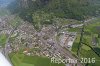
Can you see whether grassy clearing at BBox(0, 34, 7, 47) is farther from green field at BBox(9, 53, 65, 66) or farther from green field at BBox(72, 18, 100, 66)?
green field at BBox(72, 18, 100, 66)

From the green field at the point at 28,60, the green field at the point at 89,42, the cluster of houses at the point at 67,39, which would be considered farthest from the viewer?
the cluster of houses at the point at 67,39

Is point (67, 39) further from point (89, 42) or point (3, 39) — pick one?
point (3, 39)

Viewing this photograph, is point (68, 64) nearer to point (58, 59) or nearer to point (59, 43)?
point (58, 59)

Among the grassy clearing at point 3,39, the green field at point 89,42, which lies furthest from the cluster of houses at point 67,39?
the grassy clearing at point 3,39

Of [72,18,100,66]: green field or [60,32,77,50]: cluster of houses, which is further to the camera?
[60,32,77,50]: cluster of houses

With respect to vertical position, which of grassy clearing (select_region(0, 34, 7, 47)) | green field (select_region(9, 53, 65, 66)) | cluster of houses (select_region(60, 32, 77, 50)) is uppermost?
green field (select_region(9, 53, 65, 66))

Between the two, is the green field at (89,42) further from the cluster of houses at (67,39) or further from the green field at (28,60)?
the green field at (28,60)

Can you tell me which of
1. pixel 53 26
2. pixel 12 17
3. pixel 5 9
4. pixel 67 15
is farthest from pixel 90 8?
pixel 5 9

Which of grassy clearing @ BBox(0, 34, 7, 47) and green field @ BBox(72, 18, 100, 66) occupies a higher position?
green field @ BBox(72, 18, 100, 66)

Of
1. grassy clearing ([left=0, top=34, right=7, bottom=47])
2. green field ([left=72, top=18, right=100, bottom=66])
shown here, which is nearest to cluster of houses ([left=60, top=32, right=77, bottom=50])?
green field ([left=72, top=18, right=100, bottom=66])
